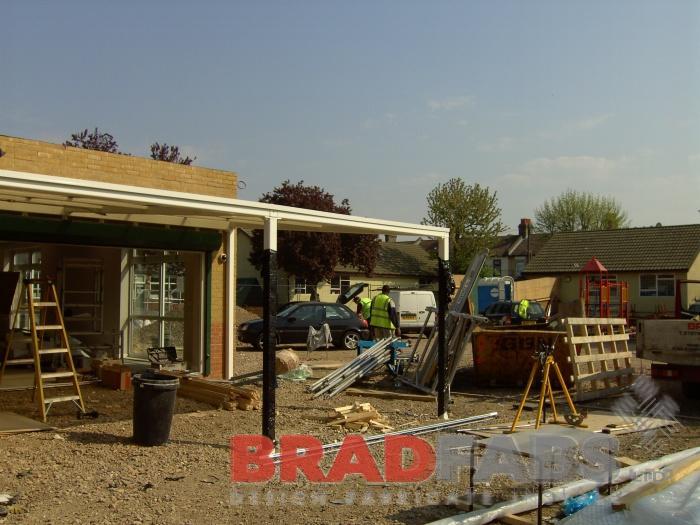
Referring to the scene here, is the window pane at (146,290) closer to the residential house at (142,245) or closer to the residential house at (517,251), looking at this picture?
the residential house at (142,245)

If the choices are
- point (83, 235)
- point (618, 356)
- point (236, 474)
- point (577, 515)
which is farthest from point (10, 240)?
point (618, 356)

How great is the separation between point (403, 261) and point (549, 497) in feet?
141

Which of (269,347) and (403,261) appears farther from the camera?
(403,261)

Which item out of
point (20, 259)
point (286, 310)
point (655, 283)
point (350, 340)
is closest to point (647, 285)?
point (655, 283)

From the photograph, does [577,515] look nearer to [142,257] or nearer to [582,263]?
[142,257]

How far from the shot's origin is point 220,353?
43.4 ft

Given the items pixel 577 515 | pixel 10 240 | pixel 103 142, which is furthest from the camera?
pixel 103 142

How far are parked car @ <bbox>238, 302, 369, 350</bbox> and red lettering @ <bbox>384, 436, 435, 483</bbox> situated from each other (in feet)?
40.1

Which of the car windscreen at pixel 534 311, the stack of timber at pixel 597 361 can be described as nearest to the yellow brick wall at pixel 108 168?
the stack of timber at pixel 597 361

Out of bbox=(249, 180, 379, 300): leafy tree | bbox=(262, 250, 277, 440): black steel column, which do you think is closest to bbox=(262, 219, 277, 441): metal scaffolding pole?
bbox=(262, 250, 277, 440): black steel column

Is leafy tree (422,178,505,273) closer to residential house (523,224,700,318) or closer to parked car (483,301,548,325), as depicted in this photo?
residential house (523,224,700,318)

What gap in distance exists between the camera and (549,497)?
585 cm

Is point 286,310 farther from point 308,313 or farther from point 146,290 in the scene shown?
point 146,290

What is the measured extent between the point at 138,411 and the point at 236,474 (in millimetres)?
1604
